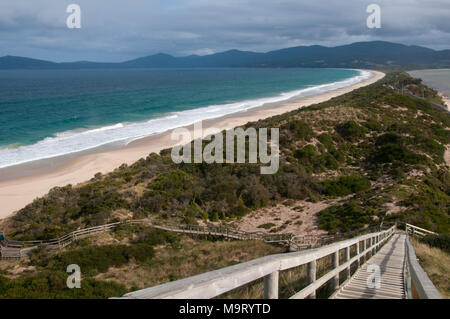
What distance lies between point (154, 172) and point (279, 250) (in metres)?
11.8

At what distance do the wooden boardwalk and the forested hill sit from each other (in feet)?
31.2

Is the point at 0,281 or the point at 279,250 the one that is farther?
the point at 279,250

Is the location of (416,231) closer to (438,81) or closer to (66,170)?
(66,170)

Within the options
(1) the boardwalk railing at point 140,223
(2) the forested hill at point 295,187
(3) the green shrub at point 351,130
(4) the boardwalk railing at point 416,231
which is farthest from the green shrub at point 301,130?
(4) the boardwalk railing at point 416,231

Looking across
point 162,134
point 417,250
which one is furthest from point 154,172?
point 162,134

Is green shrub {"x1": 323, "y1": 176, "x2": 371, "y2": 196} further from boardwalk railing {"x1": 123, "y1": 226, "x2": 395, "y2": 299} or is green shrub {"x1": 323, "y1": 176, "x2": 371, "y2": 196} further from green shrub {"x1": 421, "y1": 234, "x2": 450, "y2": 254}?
boardwalk railing {"x1": 123, "y1": 226, "x2": 395, "y2": 299}

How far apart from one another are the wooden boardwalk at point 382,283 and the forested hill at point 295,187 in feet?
31.2

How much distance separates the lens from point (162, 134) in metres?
43.6

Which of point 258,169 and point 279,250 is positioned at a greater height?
point 258,169

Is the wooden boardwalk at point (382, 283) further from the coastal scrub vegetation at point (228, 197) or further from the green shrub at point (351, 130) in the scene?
the green shrub at point (351, 130)

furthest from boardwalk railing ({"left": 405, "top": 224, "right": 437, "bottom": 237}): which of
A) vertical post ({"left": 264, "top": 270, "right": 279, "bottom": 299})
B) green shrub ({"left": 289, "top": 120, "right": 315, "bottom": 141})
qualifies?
green shrub ({"left": 289, "top": 120, "right": 315, "bottom": 141})

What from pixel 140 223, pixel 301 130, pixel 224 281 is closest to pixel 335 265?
pixel 224 281
